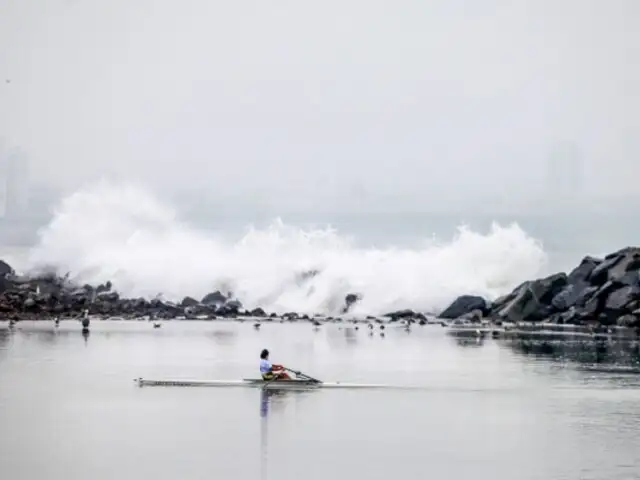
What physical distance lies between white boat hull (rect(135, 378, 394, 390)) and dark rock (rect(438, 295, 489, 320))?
4488cm

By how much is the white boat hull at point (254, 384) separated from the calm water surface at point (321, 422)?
331 millimetres

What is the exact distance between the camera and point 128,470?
13695 millimetres

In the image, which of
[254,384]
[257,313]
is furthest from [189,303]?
[254,384]

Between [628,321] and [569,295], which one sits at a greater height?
[569,295]

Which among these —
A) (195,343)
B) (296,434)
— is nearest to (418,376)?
(296,434)

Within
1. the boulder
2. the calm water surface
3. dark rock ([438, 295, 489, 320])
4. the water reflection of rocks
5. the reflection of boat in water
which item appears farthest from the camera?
A: dark rock ([438, 295, 489, 320])

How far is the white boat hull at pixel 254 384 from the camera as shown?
73.6 feet

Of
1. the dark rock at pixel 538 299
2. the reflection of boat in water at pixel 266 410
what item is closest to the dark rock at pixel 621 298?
the dark rock at pixel 538 299

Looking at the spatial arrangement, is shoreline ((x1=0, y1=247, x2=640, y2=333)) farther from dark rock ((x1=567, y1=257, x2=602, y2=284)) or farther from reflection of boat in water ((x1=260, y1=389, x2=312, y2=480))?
reflection of boat in water ((x1=260, y1=389, x2=312, y2=480))

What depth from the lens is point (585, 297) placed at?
56.2 metres

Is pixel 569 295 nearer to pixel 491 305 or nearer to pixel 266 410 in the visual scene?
pixel 491 305

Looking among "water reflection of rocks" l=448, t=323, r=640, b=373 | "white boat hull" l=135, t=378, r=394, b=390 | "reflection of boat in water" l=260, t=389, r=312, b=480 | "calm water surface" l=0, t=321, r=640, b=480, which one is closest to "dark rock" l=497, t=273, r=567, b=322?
"water reflection of rocks" l=448, t=323, r=640, b=373

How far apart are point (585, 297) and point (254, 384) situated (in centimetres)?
3679

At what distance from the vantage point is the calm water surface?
14.0m
